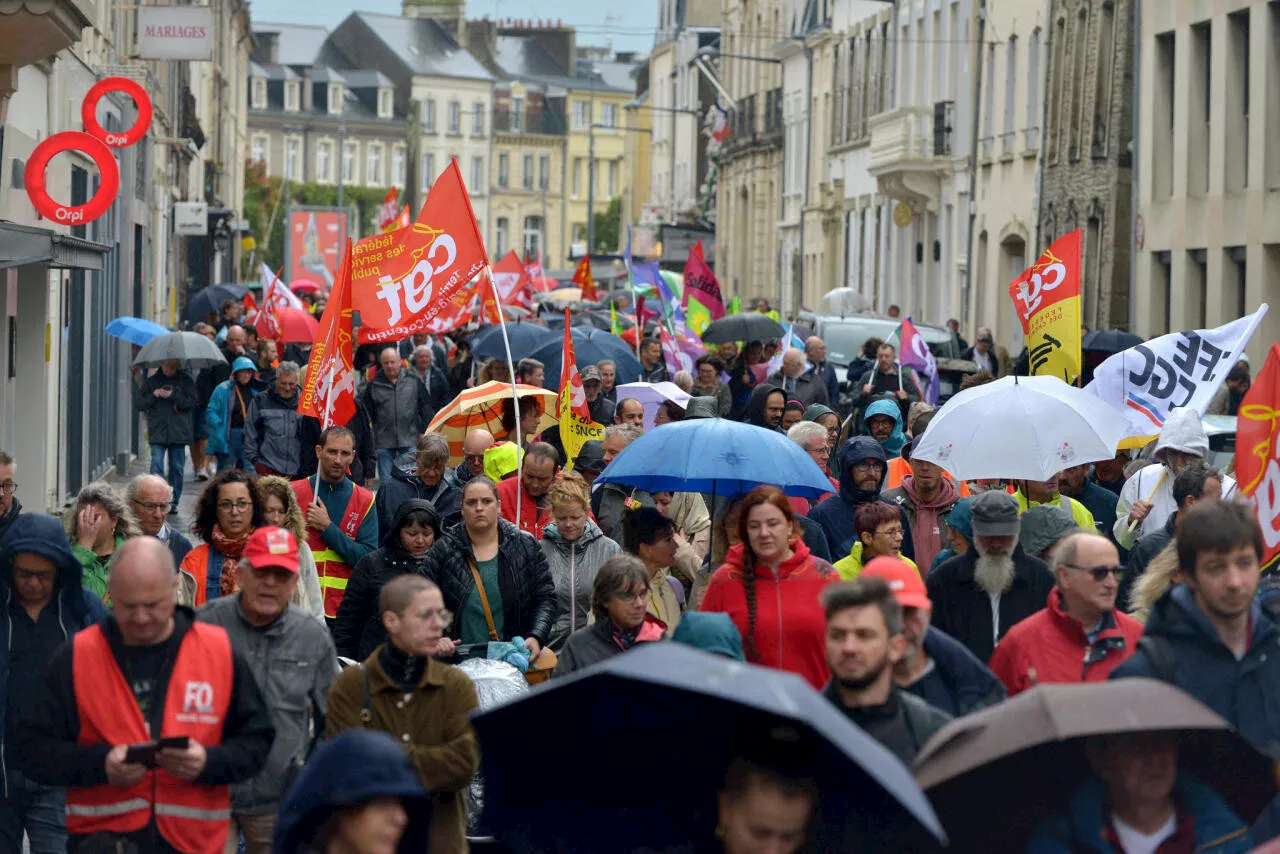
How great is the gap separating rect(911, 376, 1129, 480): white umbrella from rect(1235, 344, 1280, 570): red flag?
0.77 m

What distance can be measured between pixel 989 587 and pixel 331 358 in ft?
19.1

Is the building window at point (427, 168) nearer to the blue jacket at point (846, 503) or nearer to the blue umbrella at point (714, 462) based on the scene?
the blue jacket at point (846, 503)

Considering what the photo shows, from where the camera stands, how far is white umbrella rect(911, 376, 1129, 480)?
32.6 feet

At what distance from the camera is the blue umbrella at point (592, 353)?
1892 centimetres

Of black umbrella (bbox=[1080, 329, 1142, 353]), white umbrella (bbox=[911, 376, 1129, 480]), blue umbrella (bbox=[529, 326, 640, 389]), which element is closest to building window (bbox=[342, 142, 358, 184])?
blue umbrella (bbox=[529, 326, 640, 389])

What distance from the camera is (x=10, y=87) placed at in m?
15.4

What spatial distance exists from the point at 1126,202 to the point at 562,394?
20.9 meters

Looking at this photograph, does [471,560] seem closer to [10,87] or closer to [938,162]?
[10,87]

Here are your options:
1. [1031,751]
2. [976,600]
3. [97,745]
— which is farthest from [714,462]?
[1031,751]

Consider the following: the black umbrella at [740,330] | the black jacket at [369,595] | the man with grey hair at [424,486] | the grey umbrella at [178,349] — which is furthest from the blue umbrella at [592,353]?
the black jacket at [369,595]

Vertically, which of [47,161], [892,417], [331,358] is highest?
[47,161]

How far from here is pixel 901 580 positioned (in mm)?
6012

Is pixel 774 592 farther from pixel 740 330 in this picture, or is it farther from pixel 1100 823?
pixel 740 330

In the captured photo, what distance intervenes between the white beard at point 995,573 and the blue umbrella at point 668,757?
289 cm
